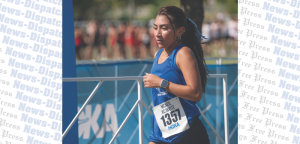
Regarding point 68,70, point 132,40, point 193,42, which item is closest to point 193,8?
point 68,70

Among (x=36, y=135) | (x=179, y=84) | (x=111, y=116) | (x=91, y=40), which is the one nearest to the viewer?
(x=179, y=84)

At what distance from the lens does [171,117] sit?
2541 millimetres

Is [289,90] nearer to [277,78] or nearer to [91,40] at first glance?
[277,78]

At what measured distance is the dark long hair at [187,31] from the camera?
8.09ft

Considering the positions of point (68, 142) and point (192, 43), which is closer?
point (192, 43)

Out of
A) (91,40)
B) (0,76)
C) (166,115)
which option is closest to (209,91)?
(166,115)

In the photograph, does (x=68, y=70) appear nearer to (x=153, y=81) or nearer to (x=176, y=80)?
(x=153, y=81)

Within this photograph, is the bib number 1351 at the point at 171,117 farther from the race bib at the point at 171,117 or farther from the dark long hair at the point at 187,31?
the dark long hair at the point at 187,31

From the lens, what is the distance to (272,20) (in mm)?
2803

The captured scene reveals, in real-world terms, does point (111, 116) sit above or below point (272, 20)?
below

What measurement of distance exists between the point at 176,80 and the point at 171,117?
31cm

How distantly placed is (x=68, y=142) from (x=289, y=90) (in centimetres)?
230

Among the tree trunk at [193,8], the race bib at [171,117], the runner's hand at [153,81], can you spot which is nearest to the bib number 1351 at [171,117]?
the race bib at [171,117]

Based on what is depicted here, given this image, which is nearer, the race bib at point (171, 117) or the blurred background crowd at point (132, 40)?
the race bib at point (171, 117)
